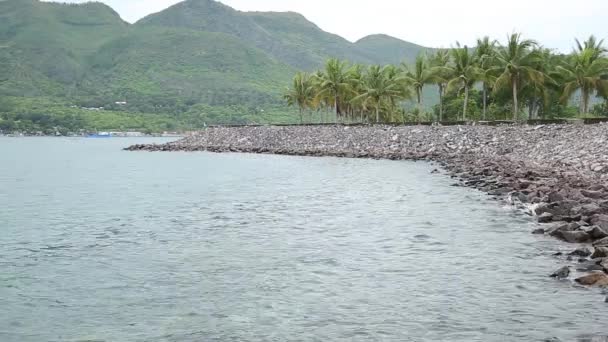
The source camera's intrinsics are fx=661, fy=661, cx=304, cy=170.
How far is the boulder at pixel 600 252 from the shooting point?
13.8 meters

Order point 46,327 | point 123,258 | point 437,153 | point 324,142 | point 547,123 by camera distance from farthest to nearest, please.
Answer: point 324,142 → point 437,153 → point 547,123 → point 123,258 → point 46,327

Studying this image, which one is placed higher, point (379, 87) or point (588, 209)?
point (379, 87)

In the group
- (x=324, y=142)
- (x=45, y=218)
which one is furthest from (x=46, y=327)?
(x=324, y=142)

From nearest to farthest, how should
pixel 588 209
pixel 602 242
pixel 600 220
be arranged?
pixel 602 242, pixel 600 220, pixel 588 209

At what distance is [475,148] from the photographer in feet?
185

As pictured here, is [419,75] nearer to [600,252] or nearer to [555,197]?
[555,197]

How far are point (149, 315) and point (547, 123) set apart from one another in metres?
50.1

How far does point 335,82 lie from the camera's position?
91750 millimetres

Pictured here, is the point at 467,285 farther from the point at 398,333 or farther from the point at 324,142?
the point at 324,142

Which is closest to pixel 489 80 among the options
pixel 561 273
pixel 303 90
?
pixel 303 90

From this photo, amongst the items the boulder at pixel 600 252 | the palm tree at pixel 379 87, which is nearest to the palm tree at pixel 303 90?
the palm tree at pixel 379 87

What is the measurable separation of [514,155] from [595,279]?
3775 cm

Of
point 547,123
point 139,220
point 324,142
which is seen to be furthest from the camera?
point 324,142

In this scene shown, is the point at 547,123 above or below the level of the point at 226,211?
above
